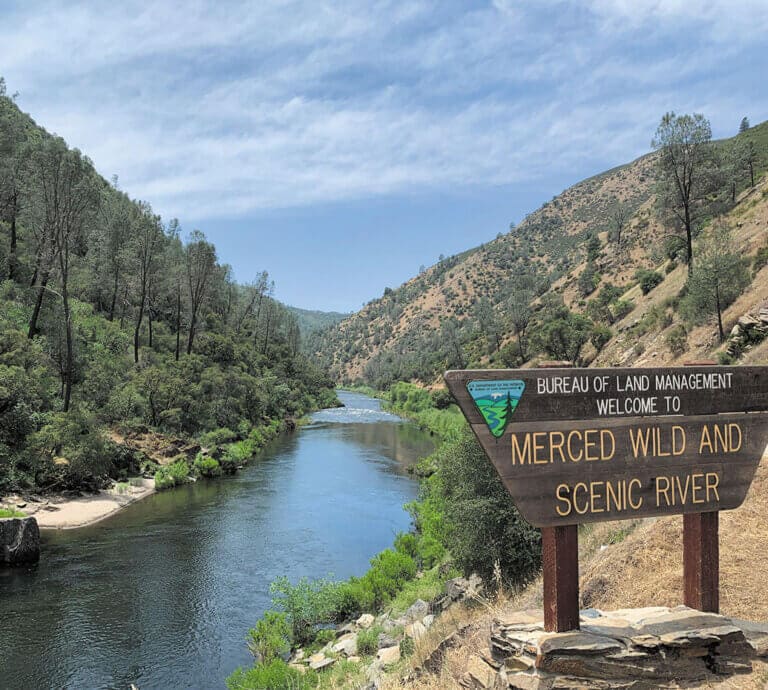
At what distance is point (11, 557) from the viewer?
23.2 m

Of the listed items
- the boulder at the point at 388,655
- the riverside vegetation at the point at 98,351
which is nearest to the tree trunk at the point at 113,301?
the riverside vegetation at the point at 98,351

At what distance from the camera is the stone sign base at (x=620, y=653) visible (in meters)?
6.30

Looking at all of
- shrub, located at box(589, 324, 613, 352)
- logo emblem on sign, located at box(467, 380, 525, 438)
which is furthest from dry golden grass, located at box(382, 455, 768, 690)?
shrub, located at box(589, 324, 613, 352)

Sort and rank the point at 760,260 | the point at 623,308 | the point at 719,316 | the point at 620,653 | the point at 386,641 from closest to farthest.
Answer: the point at 620,653
the point at 386,641
the point at 719,316
the point at 760,260
the point at 623,308

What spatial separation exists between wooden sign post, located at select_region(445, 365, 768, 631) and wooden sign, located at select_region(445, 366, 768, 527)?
0.04 ft

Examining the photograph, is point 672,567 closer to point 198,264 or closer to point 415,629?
point 415,629

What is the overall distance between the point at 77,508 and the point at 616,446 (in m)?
30.8

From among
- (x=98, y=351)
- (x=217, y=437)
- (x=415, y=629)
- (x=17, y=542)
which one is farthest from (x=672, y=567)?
(x=98, y=351)

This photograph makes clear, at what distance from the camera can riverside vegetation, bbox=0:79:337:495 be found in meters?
33.5

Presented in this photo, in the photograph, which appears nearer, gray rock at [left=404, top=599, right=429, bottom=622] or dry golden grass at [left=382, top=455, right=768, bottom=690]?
dry golden grass at [left=382, top=455, right=768, bottom=690]

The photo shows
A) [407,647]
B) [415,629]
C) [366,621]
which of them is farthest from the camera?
[366,621]

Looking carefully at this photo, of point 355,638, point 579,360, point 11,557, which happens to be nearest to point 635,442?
point 355,638

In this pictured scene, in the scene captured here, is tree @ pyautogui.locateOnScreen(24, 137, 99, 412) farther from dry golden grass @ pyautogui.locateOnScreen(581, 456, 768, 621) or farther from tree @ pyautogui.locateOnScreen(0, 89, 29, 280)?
dry golden grass @ pyautogui.locateOnScreen(581, 456, 768, 621)

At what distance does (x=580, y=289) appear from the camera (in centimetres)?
9025
